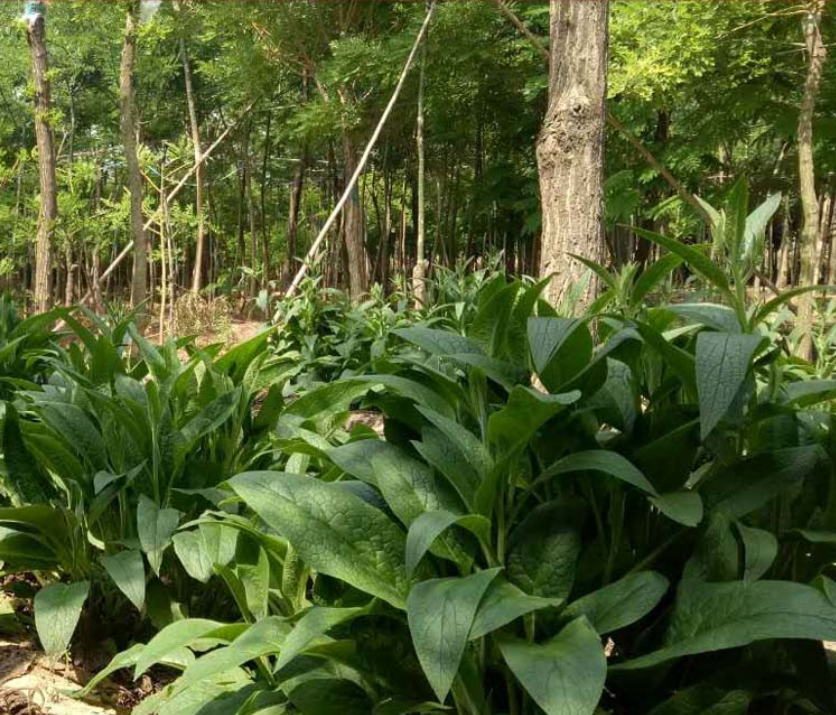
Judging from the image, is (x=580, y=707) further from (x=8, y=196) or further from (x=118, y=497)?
(x=8, y=196)

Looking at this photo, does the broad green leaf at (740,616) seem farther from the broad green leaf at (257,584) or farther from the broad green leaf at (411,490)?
the broad green leaf at (257,584)

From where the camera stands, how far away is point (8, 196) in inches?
684

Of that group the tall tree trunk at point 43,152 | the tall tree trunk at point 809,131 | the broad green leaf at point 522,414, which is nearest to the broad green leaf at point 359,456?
the broad green leaf at point 522,414

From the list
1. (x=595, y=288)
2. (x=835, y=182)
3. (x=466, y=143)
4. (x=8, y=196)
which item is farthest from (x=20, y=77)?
(x=595, y=288)

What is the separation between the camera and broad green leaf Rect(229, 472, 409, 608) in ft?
4.03

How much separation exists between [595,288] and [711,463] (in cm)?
170

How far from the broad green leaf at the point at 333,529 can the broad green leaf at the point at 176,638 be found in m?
0.27

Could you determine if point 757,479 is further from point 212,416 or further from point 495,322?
point 212,416

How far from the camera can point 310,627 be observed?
3.78 feet

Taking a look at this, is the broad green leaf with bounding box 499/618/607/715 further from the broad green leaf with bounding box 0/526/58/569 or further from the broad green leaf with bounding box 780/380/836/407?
the broad green leaf with bounding box 0/526/58/569

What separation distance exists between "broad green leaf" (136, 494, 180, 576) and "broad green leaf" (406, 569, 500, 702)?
2.84 feet

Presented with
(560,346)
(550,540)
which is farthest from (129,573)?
(560,346)

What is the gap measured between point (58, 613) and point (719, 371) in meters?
1.45

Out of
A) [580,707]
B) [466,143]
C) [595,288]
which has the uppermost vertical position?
[466,143]
